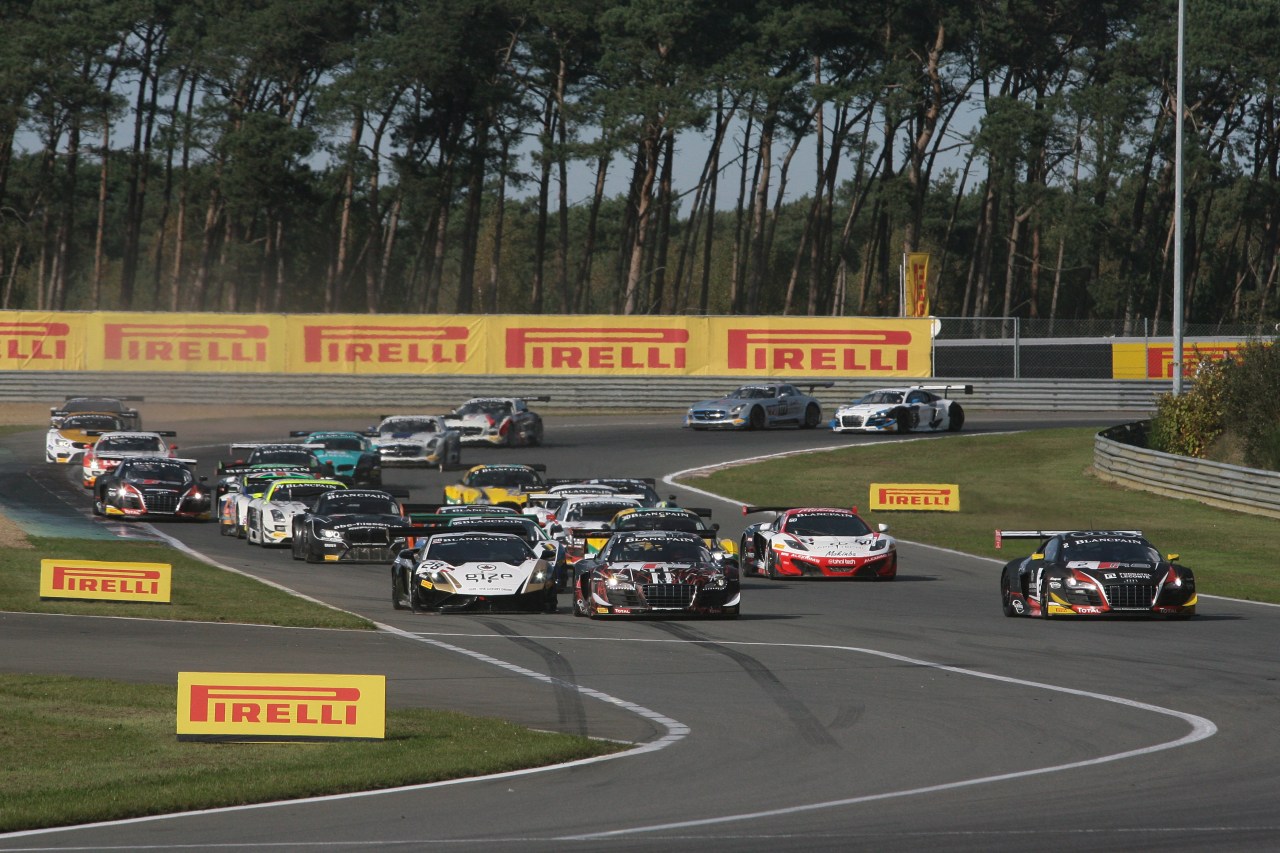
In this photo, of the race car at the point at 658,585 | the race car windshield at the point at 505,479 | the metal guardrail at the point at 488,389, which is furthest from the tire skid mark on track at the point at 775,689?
the metal guardrail at the point at 488,389

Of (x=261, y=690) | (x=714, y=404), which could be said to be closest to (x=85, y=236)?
(x=714, y=404)

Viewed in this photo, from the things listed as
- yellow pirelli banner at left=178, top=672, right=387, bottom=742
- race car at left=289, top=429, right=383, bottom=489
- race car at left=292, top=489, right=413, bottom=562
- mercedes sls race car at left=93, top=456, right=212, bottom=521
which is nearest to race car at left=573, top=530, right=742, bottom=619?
race car at left=292, top=489, right=413, bottom=562

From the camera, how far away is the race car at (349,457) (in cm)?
3984

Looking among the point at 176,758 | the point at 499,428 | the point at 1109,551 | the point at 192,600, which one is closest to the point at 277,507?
the point at 192,600

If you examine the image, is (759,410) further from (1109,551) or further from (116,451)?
(1109,551)

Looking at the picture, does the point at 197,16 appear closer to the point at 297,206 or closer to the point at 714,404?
the point at 297,206

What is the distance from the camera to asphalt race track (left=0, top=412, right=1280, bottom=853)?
33.7 feet

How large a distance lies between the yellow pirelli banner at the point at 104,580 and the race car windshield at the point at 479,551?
11.4 feet

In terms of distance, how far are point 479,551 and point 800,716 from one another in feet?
31.0

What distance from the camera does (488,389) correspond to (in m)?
58.2

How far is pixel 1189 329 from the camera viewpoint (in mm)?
59844

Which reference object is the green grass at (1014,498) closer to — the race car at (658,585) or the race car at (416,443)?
the race car at (416,443)

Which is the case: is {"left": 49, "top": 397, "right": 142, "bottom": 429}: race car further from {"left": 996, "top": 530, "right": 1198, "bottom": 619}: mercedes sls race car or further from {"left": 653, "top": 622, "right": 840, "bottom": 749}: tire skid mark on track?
{"left": 996, "top": 530, "right": 1198, "bottom": 619}: mercedes sls race car

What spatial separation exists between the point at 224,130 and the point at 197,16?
769 centimetres
